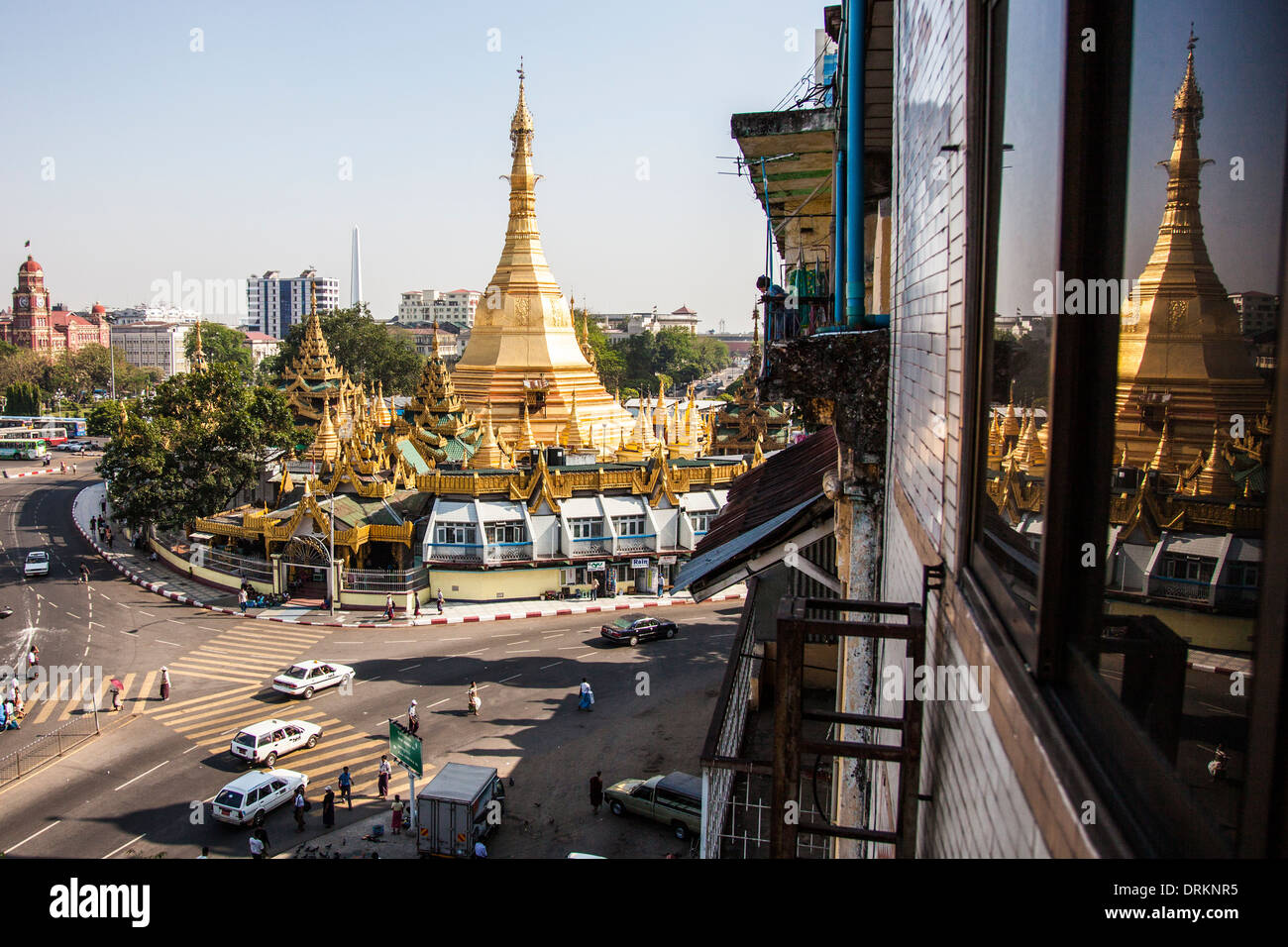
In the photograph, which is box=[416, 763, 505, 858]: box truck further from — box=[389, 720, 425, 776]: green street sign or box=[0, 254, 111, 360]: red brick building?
box=[0, 254, 111, 360]: red brick building

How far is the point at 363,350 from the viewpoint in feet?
281

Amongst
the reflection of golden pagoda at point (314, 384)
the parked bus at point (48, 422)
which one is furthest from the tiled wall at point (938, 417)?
the parked bus at point (48, 422)

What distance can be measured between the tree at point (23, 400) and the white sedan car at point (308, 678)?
85.8m

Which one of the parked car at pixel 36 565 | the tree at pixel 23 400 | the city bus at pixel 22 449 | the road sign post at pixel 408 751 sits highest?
the tree at pixel 23 400

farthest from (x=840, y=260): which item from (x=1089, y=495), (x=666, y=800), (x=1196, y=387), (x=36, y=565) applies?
(x=36, y=565)

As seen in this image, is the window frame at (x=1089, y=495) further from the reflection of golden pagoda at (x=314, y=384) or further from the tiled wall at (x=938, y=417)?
the reflection of golden pagoda at (x=314, y=384)

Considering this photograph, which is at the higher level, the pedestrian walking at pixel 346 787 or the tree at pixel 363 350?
the tree at pixel 363 350

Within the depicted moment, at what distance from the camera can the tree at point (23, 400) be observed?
9356cm

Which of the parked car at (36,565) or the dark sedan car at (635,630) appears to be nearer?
the dark sedan car at (635,630)

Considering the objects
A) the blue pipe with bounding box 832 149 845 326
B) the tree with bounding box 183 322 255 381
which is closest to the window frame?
the blue pipe with bounding box 832 149 845 326

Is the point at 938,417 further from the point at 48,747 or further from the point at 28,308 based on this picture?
the point at 28,308

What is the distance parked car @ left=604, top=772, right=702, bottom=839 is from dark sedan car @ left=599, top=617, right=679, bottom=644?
9924 mm

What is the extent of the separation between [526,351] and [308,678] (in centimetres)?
2331
